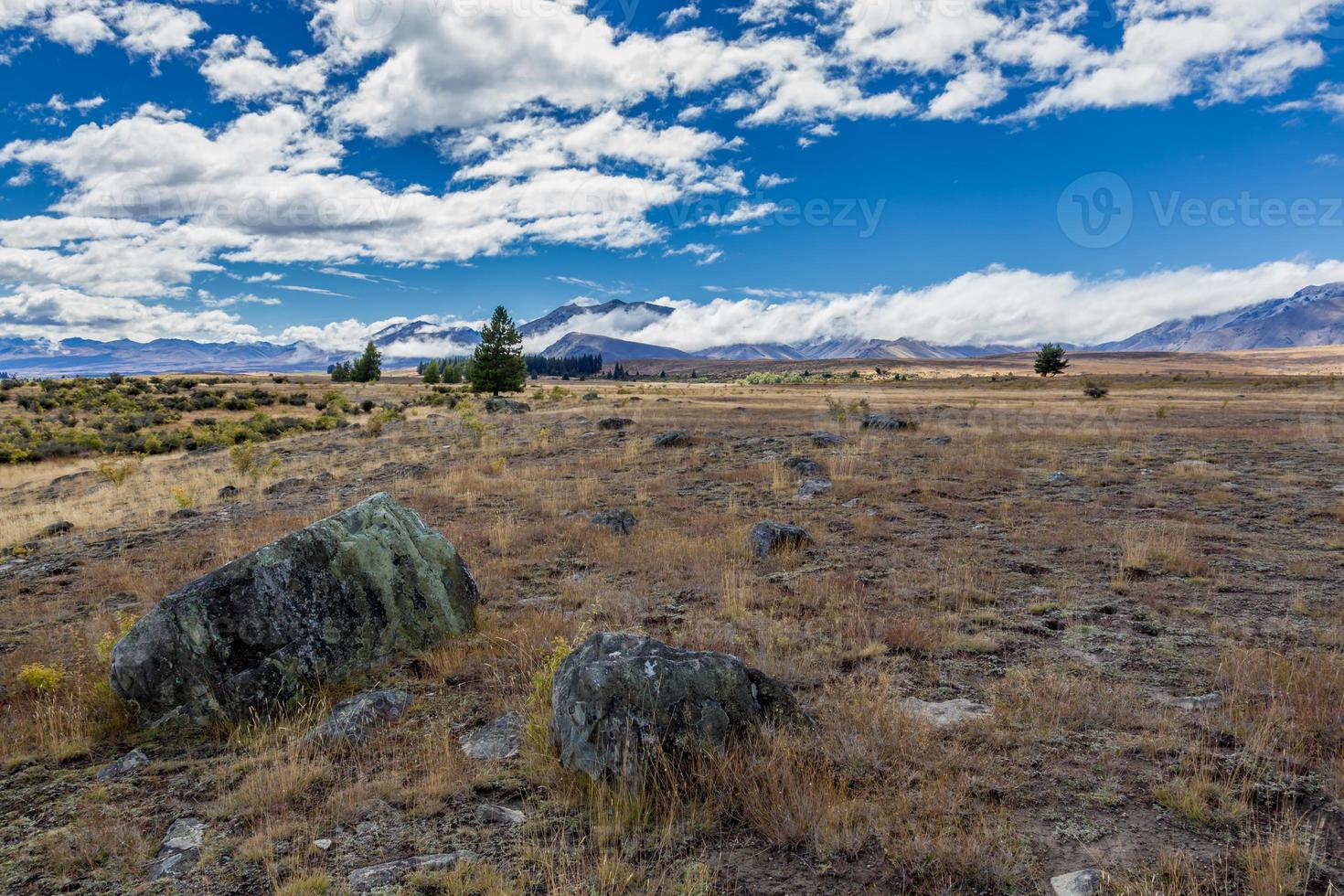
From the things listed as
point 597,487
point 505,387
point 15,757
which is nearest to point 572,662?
point 15,757

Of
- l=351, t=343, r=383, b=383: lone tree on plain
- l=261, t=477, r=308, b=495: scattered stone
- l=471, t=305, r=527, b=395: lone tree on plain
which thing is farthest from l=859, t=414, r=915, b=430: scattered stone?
l=351, t=343, r=383, b=383: lone tree on plain

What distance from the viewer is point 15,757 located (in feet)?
17.7

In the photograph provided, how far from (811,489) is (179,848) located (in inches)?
504

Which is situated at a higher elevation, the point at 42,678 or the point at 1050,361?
the point at 1050,361

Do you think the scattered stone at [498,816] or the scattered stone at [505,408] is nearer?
the scattered stone at [498,816]

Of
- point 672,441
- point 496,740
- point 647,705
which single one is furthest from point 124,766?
point 672,441

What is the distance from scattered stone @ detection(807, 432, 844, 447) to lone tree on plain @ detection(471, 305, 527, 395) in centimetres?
4921

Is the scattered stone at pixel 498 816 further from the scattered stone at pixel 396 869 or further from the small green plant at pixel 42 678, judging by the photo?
the small green plant at pixel 42 678

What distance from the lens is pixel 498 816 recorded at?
437cm

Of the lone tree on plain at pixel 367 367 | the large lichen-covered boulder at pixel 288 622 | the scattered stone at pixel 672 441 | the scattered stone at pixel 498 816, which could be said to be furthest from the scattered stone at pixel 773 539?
the lone tree on plain at pixel 367 367

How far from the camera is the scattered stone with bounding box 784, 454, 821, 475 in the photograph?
17.2 m

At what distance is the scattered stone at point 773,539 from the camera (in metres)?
10.3

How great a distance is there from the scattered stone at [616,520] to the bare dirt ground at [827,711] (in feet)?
1.74

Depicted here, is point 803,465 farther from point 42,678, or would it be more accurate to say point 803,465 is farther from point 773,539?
point 42,678
